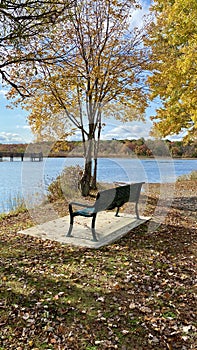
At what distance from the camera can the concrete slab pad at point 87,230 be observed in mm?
4887

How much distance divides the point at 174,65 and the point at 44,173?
213 inches

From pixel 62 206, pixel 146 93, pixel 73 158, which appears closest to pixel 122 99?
pixel 146 93

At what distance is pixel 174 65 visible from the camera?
9.24 meters

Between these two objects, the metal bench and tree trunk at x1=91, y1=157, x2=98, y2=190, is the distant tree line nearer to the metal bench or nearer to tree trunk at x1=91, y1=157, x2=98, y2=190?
tree trunk at x1=91, y1=157, x2=98, y2=190

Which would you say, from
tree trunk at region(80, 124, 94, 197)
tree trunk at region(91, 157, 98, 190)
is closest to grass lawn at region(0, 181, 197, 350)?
tree trunk at region(80, 124, 94, 197)

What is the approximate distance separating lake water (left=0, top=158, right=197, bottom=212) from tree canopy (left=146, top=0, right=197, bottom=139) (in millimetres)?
1680

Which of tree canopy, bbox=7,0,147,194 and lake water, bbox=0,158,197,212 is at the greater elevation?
tree canopy, bbox=7,0,147,194

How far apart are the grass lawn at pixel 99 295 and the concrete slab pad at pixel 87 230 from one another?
8.4 inches

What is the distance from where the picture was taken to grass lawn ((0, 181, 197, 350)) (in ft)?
8.34

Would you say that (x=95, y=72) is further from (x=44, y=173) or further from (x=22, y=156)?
(x=22, y=156)

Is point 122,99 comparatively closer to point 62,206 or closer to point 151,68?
point 151,68

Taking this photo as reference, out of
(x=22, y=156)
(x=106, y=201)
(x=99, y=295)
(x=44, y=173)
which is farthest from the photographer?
(x=22, y=156)

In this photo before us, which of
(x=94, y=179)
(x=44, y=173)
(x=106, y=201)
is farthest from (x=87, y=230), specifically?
(x=94, y=179)

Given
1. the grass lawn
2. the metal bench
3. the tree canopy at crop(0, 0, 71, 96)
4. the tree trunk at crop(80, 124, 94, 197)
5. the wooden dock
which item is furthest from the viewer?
the tree trunk at crop(80, 124, 94, 197)
